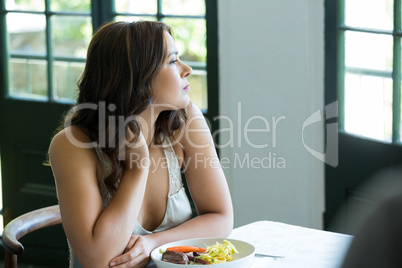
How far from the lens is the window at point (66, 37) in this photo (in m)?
3.12

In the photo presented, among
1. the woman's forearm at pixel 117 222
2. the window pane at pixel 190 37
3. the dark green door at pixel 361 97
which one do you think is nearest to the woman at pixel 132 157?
the woman's forearm at pixel 117 222

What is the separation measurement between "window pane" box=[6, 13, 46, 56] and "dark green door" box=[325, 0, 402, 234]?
1552 millimetres

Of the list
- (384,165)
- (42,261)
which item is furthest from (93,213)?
(42,261)

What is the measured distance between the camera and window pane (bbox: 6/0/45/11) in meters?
3.35

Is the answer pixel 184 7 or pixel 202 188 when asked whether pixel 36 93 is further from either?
pixel 202 188

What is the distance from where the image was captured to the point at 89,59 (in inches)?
73.0

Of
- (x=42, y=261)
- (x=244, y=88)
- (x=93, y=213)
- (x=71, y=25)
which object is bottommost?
(x=42, y=261)

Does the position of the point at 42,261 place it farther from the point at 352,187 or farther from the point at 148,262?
the point at 148,262

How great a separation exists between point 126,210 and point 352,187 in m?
1.32

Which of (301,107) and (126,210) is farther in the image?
(301,107)

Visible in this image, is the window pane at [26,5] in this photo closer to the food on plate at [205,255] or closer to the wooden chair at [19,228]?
the wooden chair at [19,228]

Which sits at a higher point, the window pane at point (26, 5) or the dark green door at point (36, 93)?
the window pane at point (26, 5)

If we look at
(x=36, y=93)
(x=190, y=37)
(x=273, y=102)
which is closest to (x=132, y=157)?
(x=273, y=102)

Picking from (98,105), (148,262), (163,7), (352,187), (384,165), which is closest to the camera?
(148,262)
